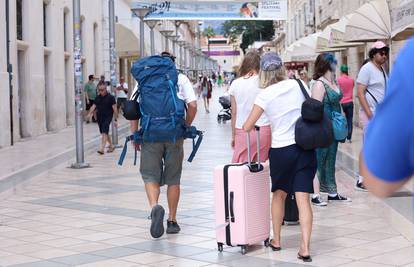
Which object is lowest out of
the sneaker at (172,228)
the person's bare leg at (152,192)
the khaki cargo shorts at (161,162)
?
the sneaker at (172,228)

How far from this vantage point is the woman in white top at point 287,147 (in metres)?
5.79

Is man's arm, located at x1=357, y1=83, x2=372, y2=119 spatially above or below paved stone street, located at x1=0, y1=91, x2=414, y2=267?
above

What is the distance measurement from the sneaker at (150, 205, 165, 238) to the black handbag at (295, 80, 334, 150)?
5.04 ft

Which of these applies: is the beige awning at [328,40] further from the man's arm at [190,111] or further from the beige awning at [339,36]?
the man's arm at [190,111]

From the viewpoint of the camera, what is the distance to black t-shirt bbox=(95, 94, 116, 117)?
15.1m

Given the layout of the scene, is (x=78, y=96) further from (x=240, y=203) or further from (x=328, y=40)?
(x=328, y=40)

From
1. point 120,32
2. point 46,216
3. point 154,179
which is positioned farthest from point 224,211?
point 120,32

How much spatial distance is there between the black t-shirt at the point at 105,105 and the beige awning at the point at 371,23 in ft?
18.6

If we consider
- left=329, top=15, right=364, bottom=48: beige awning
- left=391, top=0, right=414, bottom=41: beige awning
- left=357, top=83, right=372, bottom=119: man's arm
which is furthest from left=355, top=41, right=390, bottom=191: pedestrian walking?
left=329, top=15, right=364, bottom=48: beige awning

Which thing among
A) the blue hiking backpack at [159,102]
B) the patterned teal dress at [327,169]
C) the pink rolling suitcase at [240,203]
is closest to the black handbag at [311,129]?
the pink rolling suitcase at [240,203]

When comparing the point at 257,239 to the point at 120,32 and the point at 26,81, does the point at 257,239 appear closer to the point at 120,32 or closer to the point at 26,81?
the point at 26,81

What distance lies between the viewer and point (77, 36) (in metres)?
13.0

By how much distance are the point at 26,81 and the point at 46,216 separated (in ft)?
38.9

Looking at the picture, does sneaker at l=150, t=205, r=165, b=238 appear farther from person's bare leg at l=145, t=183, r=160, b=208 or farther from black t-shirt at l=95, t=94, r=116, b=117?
black t-shirt at l=95, t=94, r=116, b=117
